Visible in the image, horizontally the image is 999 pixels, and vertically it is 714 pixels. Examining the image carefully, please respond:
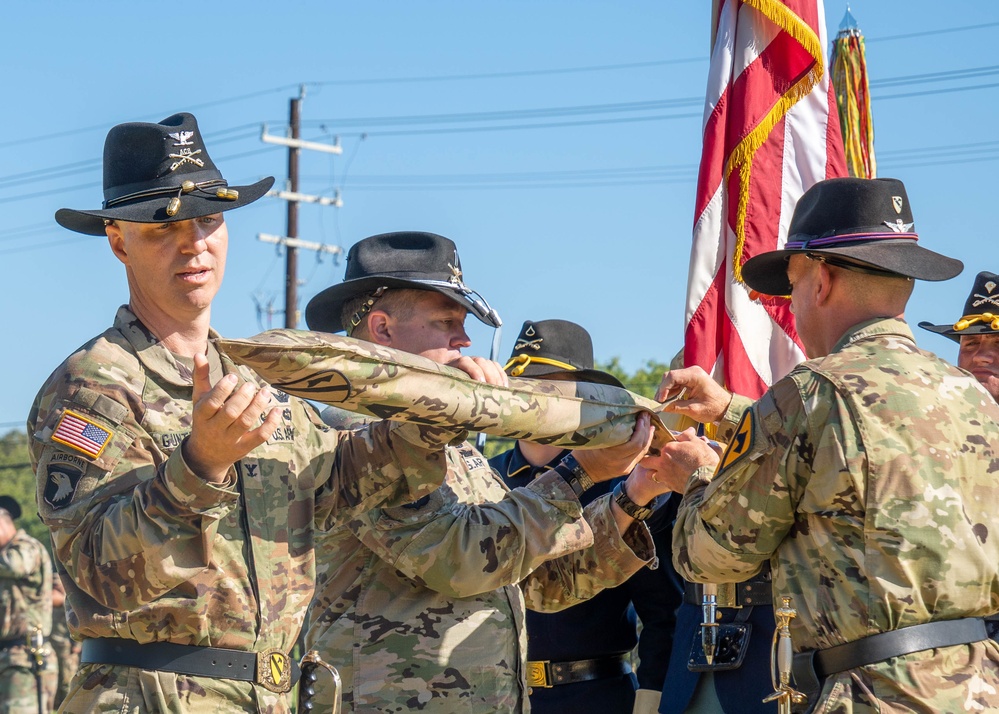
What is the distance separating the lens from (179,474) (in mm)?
3164

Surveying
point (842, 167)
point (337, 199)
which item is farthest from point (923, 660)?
point (337, 199)

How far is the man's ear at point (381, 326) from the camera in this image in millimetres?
4785

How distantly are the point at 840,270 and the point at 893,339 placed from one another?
0.99 feet

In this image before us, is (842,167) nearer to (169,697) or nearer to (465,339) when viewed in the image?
(465,339)

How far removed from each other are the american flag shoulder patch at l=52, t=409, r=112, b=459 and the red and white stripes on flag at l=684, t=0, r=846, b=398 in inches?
132

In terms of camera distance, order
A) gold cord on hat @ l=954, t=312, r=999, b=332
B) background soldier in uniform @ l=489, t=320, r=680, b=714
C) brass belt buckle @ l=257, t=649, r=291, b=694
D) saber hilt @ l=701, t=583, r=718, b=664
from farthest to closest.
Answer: gold cord on hat @ l=954, t=312, r=999, b=332 < background soldier in uniform @ l=489, t=320, r=680, b=714 < saber hilt @ l=701, t=583, r=718, b=664 < brass belt buckle @ l=257, t=649, r=291, b=694

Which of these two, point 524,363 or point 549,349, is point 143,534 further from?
point 549,349

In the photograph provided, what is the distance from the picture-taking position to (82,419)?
135 inches

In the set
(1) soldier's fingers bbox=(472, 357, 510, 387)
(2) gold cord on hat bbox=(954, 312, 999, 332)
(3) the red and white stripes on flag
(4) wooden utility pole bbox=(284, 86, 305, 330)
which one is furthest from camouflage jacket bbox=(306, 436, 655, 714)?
(4) wooden utility pole bbox=(284, 86, 305, 330)

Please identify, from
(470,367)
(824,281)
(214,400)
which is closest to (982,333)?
(824,281)

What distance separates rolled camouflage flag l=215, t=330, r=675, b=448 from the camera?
3234 millimetres

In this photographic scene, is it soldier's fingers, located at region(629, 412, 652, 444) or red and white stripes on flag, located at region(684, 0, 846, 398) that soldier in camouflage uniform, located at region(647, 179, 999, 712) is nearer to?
soldier's fingers, located at region(629, 412, 652, 444)

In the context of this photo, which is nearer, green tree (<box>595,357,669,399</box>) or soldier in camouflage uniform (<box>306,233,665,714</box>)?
soldier in camouflage uniform (<box>306,233,665,714</box>)

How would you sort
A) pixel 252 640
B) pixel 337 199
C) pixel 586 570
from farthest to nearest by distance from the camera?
1. pixel 337 199
2. pixel 586 570
3. pixel 252 640
